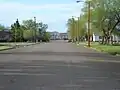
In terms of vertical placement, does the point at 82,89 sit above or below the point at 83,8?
below

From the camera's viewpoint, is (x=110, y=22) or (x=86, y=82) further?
(x=110, y=22)

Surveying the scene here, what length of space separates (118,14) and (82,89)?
76626 mm

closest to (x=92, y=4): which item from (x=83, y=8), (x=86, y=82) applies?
(x=83, y=8)

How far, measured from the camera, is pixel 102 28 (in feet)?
308

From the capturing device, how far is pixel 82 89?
12914 mm

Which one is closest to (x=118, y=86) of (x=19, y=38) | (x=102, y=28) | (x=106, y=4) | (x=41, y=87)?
(x=41, y=87)

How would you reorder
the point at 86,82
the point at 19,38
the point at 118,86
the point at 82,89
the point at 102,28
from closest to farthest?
the point at 82,89
the point at 118,86
the point at 86,82
the point at 102,28
the point at 19,38

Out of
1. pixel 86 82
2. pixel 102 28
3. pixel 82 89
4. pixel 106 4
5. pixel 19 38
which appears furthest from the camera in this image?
pixel 19 38

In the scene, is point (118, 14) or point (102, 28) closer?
point (118, 14)

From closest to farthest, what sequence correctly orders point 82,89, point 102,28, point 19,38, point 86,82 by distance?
point 82,89, point 86,82, point 102,28, point 19,38

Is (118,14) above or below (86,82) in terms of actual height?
above

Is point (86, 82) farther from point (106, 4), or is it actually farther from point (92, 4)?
point (92, 4)

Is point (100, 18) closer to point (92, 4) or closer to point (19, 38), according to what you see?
point (92, 4)

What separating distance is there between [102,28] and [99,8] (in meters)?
5.56
